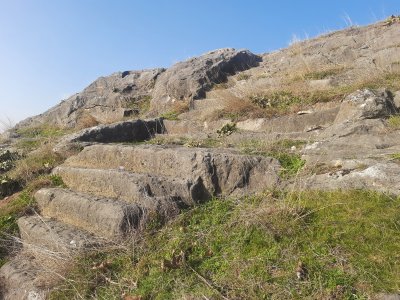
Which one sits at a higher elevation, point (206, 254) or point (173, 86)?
point (173, 86)

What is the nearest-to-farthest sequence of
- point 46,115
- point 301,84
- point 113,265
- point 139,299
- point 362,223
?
point 139,299 < point 362,223 < point 113,265 < point 301,84 < point 46,115

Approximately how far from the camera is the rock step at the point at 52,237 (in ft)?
13.1

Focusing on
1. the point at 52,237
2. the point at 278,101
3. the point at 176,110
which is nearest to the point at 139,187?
the point at 52,237

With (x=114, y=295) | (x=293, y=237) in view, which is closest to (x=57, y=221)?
(x=114, y=295)

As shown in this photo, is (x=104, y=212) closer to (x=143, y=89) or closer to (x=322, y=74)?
(x=322, y=74)

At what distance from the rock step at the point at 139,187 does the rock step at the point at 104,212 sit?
0.15m

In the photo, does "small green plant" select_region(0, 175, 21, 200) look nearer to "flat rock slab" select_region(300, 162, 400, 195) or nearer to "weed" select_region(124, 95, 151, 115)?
"flat rock slab" select_region(300, 162, 400, 195)

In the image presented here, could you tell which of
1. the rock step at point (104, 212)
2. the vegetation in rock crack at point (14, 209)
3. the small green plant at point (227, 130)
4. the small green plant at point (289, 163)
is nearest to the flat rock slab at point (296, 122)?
the small green plant at point (227, 130)

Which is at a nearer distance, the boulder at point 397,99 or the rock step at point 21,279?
the rock step at point 21,279

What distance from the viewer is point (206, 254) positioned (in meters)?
3.54

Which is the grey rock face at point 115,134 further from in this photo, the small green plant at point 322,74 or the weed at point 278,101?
the small green plant at point 322,74

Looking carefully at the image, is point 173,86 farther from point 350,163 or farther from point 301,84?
point 350,163

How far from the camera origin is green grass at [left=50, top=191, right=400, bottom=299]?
2.84 metres

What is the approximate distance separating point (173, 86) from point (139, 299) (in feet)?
31.2
